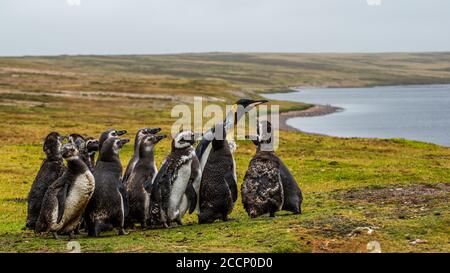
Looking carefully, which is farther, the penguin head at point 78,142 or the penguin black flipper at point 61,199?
the penguin head at point 78,142

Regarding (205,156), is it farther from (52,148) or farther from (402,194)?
(402,194)

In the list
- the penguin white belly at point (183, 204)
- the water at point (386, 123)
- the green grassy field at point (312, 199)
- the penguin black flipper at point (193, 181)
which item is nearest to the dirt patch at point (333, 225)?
the green grassy field at point (312, 199)

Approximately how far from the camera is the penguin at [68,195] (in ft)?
43.4

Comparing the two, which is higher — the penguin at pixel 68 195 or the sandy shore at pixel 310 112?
the penguin at pixel 68 195

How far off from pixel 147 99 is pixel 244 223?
244 feet

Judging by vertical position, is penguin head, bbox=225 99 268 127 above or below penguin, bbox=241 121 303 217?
above

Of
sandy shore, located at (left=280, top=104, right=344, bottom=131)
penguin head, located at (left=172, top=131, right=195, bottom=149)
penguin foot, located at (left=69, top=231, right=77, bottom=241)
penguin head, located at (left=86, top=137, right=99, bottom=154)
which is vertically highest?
penguin head, located at (left=172, top=131, right=195, bottom=149)

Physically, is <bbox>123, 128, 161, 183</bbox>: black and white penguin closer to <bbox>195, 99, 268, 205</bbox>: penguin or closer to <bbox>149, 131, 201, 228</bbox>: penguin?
<bbox>149, 131, 201, 228</bbox>: penguin

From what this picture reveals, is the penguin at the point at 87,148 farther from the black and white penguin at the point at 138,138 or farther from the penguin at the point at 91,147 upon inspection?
the black and white penguin at the point at 138,138

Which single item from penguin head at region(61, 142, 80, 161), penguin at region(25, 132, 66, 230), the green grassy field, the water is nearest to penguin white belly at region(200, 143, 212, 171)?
the green grassy field

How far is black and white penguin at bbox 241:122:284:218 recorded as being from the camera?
14.9 m

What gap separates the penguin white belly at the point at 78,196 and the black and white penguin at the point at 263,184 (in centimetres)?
362

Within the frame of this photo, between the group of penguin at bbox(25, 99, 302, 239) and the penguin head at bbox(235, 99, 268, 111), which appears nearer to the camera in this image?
the group of penguin at bbox(25, 99, 302, 239)
